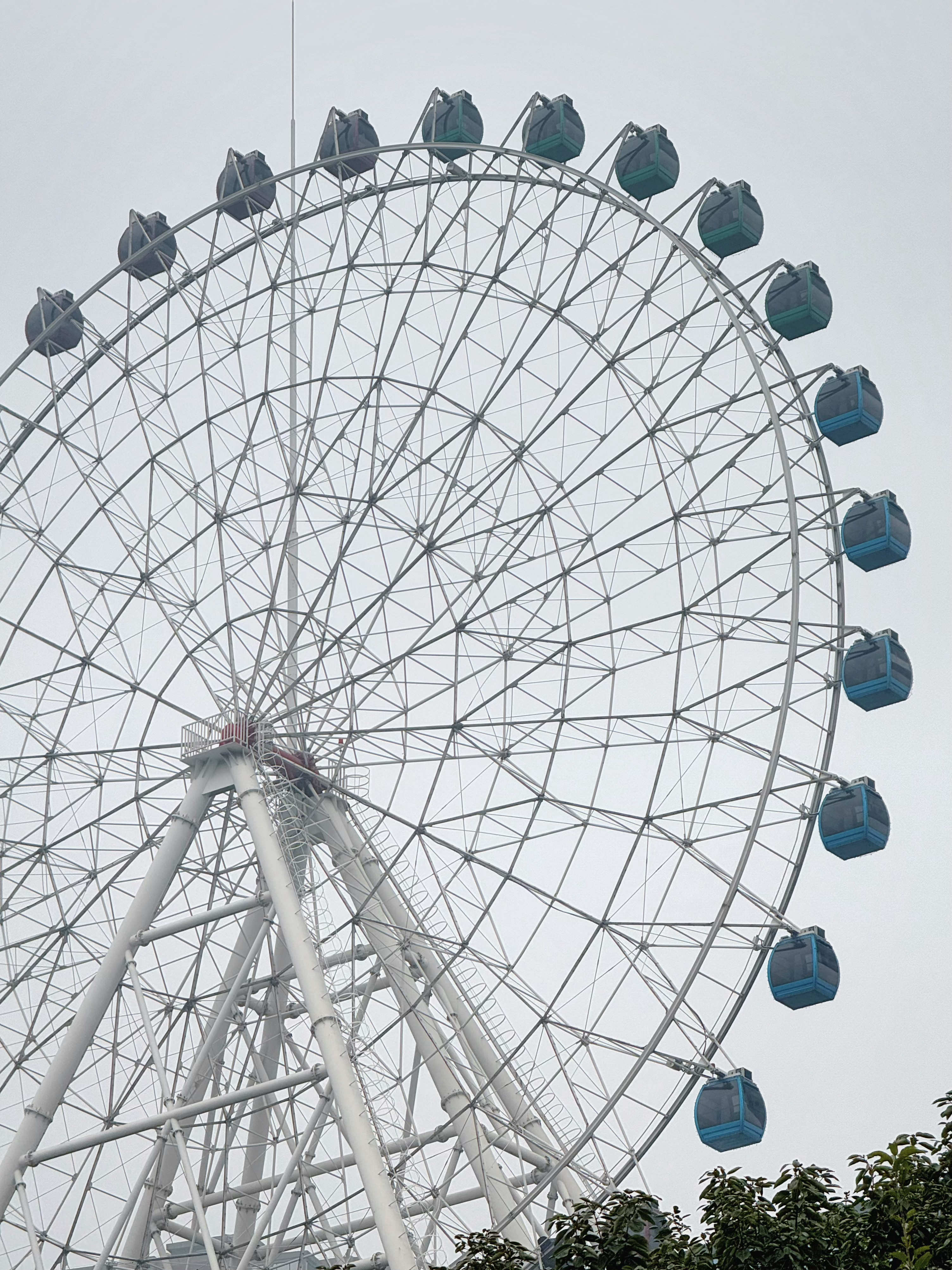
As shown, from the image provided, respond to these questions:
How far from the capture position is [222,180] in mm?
36688

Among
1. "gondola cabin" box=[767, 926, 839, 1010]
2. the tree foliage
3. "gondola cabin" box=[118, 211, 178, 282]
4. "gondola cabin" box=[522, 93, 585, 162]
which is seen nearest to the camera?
the tree foliage

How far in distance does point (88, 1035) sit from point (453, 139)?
1691 centimetres

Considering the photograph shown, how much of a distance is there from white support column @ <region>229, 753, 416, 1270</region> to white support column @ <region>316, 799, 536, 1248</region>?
69.5 inches

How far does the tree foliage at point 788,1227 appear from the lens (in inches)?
670

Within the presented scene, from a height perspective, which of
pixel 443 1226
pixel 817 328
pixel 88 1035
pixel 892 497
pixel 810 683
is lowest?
pixel 443 1226

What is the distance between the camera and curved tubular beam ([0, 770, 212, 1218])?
29.2 metres

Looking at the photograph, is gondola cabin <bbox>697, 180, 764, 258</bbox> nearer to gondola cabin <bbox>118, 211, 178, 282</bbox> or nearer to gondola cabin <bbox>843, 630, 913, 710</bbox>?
gondola cabin <bbox>843, 630, 913, 710</bbox>

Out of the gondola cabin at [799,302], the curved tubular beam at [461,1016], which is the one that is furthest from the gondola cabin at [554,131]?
the curved tubular beam at [461,1016]

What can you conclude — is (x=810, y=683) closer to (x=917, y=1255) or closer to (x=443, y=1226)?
(x=443, y=1226)

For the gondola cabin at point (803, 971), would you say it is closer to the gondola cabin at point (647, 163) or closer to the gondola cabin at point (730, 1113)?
the gondola cabin at point (730, 1113)

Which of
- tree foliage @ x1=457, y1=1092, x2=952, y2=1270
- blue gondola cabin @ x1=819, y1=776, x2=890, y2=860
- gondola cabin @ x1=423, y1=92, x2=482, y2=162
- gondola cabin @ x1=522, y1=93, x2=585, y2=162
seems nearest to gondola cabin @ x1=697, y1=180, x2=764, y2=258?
gondola cabin @ x1=522, y1=93, x2=585, y2=162

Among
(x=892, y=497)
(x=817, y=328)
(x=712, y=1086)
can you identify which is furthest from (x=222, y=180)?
(x=712, y=1086)

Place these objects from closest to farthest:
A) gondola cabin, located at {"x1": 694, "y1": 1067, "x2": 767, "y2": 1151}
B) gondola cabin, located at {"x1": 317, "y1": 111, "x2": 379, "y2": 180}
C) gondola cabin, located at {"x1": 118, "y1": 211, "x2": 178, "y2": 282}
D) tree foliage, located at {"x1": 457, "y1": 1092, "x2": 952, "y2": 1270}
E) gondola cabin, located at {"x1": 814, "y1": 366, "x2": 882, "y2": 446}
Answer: tree foliage, located at {"x1": 457, "y1": 1092, "x2": 952, "y2": 1270} < gondola cabin, located at {"x1": 694, "y1": 1067, "x2": 767, "y2": 1151} < gondola cabin, located at {"x1": 814, "y1": 366, "x2": 882, "y2": 446} < gondola cabin, located at {"x1": 317, "y1": 111, "x2": 379, "y2": 180} < gondola cabin, located at {"x1": 118, "y1": 211, "x2": 178, "y2": 282}

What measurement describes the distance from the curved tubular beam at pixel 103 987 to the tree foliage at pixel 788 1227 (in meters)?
11.6
